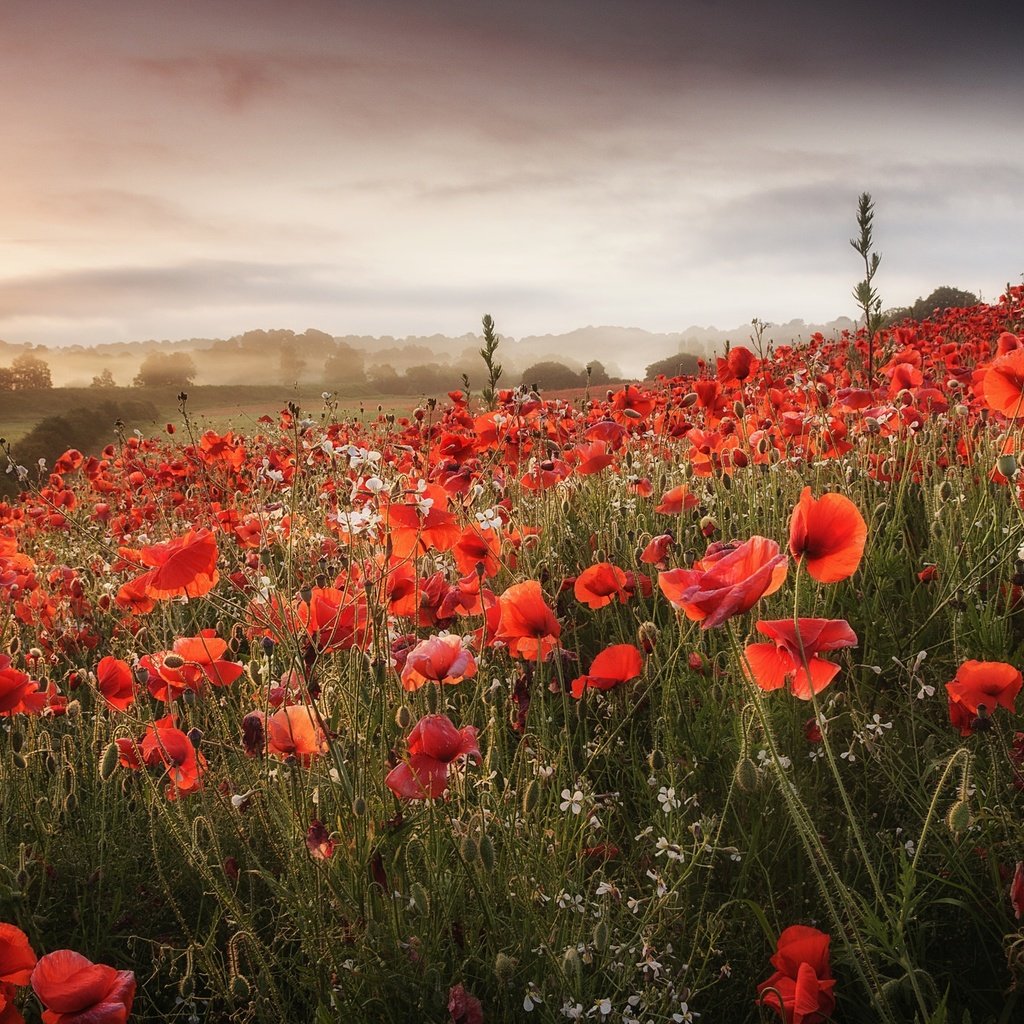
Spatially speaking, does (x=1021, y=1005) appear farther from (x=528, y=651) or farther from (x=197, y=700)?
Result: (x=197, y=700)

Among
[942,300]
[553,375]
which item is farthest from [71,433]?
[942,300]

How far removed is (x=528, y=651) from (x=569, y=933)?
2.74 ft

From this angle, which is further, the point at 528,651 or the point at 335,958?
the point at 528,651

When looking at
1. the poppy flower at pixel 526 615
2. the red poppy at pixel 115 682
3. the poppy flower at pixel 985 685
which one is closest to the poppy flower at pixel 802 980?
the poppy flower at pixel 985 685

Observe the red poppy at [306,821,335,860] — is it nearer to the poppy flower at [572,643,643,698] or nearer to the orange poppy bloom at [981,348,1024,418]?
the poppy flower at [572,643,643,698]

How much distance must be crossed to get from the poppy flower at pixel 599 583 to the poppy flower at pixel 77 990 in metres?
1.59

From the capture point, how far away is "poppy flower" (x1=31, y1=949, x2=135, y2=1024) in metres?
1.46

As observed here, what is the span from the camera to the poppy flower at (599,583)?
2678 millimetres

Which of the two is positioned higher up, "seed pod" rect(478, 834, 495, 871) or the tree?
the tree

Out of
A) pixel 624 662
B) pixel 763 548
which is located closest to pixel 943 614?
pixel 624 662

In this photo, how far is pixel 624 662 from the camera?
2.35 metres

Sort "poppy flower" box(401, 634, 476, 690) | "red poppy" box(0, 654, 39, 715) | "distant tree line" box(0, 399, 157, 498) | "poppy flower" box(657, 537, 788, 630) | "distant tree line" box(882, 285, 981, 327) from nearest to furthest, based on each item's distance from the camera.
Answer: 1. "poppy flower" box(657, 537, 788, 630)
2. "poppy flower" box(401, 634, 476, 690)
3. "red poppy" box(0, 654, 39, 715)
4. "distant tree line" box(0, 399, 157, 498)
5. "distant tree line" box(882, 285, 981, 327)

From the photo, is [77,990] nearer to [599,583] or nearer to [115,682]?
[115,682]

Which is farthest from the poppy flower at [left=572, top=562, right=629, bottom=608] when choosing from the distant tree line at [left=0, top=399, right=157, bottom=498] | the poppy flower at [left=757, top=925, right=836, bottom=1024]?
the distant tree line at [left=0, top=399, right=157, bottom=498]
